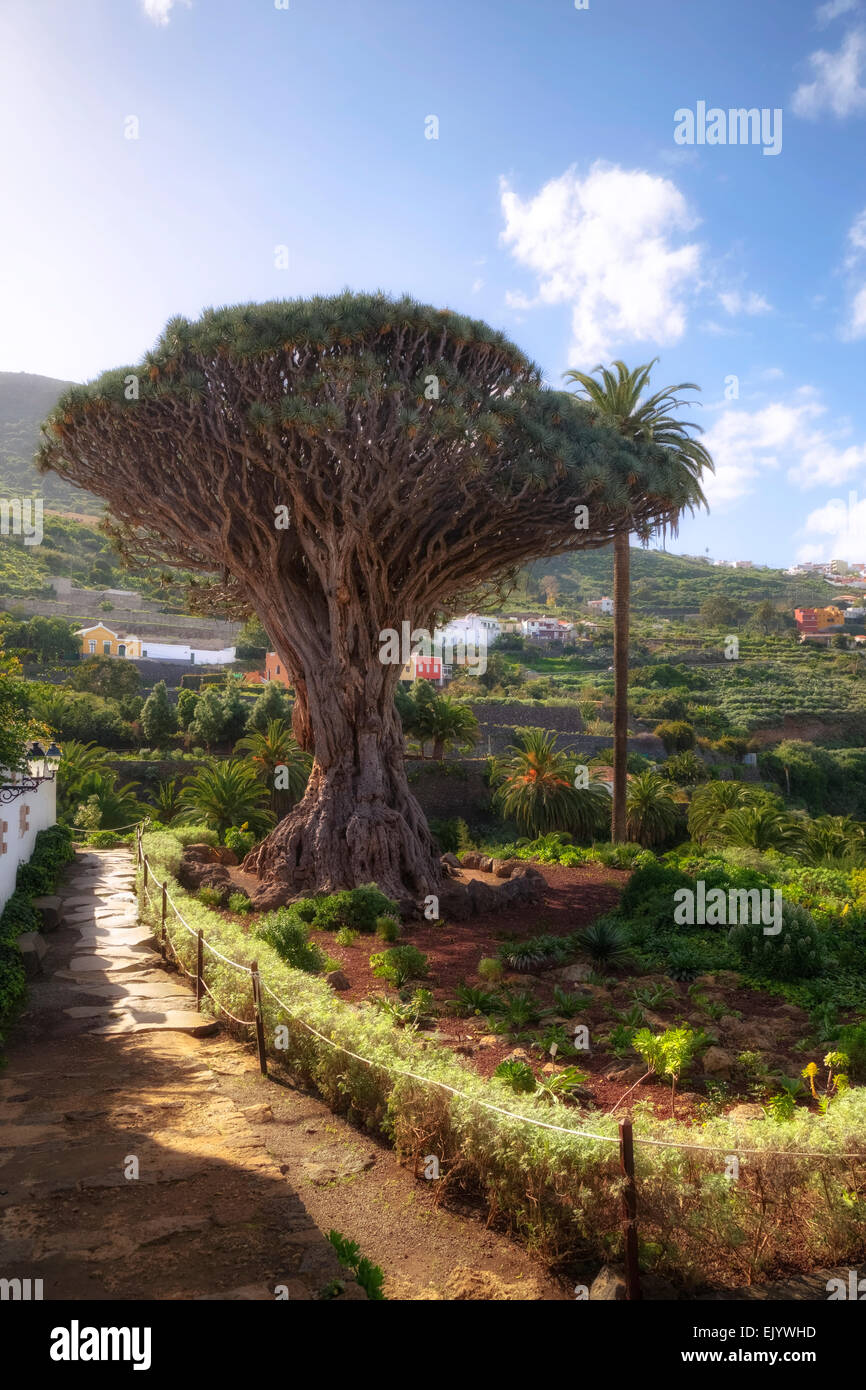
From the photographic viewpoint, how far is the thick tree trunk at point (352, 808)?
13.6m

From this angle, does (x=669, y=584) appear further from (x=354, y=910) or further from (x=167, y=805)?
(x=354, y=910)

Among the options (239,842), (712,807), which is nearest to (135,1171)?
(239,842)

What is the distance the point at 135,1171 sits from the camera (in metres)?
4.65

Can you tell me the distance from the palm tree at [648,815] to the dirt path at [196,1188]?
15.5 m

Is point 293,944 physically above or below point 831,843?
above

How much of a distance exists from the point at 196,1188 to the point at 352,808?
31.2 ft

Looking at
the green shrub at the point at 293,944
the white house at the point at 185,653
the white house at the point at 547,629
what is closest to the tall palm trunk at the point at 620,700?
the green shrub at the point at 293,944

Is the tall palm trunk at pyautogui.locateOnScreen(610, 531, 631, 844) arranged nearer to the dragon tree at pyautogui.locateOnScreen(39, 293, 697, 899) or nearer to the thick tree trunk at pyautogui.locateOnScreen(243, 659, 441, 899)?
the dragon tree at pyautogui.locateOnScreen(39, 293, 697, 899)

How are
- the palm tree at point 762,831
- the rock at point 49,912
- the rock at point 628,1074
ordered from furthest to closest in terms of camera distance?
the palm tree at point 762,831 → the rock at point 49,912 → the rock at point 628,1074

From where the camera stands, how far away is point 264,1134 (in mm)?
5625

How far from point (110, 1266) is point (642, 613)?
86180 mm

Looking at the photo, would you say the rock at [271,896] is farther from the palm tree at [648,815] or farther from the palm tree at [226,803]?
the palm tree at [648,815]

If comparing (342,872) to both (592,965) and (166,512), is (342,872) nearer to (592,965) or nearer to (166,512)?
(592,965)

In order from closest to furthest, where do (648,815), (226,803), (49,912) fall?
(49,912), (226,803), (648,815)
